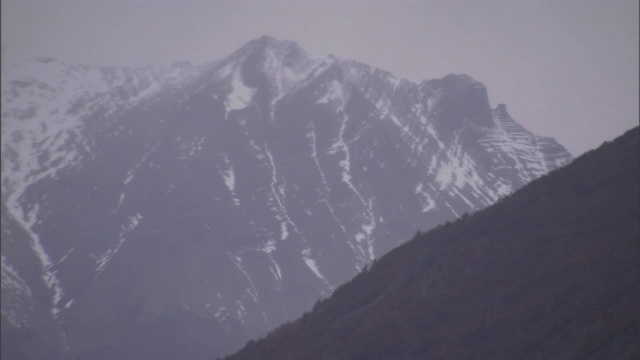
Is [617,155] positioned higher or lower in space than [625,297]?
higher

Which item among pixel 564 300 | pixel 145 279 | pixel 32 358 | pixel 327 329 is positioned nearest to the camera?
pixel 564 300

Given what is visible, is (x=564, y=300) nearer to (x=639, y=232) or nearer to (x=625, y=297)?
(x=625, y=297)

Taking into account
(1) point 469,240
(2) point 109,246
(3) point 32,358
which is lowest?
(1) point 469,240

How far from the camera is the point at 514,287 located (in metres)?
54.0

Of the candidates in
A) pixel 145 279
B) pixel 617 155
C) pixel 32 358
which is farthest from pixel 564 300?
pixel 145 279

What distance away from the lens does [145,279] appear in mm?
183250

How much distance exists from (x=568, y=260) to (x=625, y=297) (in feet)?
26.6

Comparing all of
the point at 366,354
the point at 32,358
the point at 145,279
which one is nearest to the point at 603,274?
the point at 366,354

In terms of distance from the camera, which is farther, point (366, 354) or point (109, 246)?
point (109, 246)

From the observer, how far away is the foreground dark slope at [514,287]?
46219 millimetres

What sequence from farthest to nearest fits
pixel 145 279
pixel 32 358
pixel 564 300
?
pixel 145 279 < pixel 32 358 < pixel 564 300

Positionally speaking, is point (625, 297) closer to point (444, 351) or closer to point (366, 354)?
point (444, 351)

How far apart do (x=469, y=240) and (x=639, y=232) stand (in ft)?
50.0

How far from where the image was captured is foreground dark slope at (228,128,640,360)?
46219 millimetres
